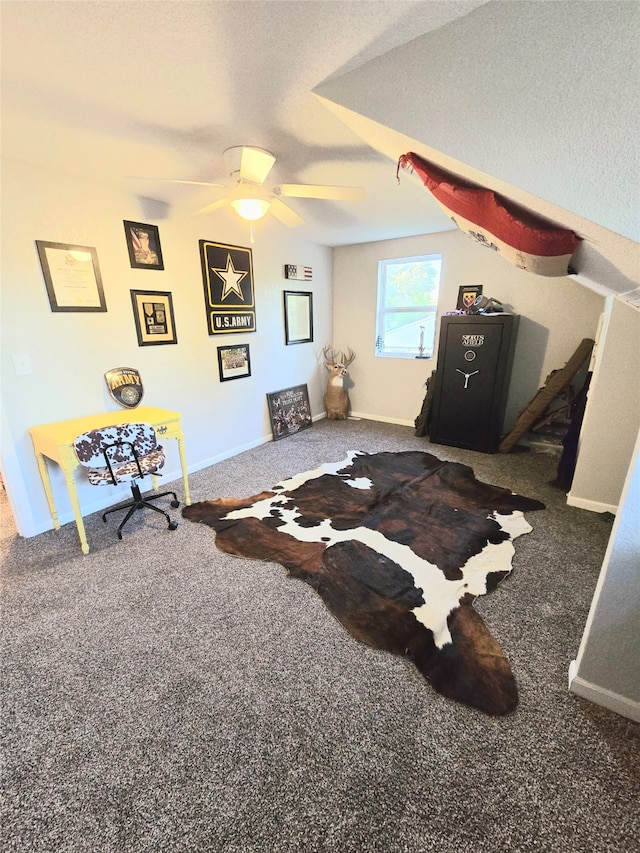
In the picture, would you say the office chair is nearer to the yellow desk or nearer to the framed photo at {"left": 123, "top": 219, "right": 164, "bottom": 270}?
the yellow desk

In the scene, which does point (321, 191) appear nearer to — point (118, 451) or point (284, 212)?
point (284, 212)

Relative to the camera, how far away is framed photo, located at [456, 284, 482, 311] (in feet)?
12.9

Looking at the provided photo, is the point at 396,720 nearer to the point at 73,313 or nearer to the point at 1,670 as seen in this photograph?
the point at 1,670

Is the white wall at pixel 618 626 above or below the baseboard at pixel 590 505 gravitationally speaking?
above

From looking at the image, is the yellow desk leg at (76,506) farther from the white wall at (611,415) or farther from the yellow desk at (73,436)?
the white wall at (611,415)

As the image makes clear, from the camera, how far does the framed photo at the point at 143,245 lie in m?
2.72

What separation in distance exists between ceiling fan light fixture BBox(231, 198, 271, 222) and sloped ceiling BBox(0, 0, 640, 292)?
27cm

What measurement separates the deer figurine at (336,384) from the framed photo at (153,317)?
2318 millimetres

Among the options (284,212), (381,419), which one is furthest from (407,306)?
(284,212)

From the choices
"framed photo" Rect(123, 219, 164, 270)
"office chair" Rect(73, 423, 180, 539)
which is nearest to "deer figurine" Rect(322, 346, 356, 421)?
"framed photo" Rect(123, 219, 164, 270)

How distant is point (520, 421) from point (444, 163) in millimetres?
3158

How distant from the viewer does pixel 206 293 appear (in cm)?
331

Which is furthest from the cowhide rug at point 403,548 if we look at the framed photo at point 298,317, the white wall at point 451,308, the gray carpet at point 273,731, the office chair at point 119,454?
the framed photo at point 298,317

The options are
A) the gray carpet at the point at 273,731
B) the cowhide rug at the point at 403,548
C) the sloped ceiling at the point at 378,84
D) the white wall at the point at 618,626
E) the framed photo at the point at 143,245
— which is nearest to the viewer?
the sloped ceiling at the point at 378,84
